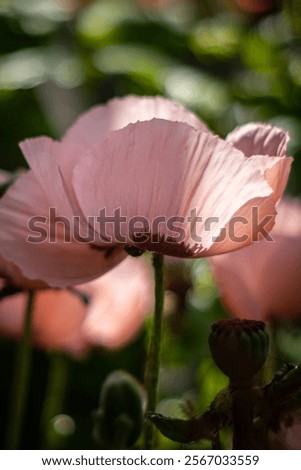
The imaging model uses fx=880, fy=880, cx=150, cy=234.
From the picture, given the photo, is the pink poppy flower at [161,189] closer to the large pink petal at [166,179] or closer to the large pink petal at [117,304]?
the large pink petal at [166,179]

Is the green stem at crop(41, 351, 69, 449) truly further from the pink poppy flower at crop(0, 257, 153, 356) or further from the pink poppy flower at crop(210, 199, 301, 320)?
the pink poppy flower at crop(210, 199, 301, 320)

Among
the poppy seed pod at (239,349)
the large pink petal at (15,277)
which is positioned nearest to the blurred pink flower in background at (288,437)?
the poppy seed pod at (239,349)

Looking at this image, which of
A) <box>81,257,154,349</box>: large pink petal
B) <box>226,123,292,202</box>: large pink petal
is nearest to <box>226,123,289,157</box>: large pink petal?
<box>226,123,292,202</box>: large pink petal

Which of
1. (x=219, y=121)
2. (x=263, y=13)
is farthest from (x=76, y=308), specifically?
(x=263, y=13)

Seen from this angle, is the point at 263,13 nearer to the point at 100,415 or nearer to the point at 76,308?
the point at 76,308

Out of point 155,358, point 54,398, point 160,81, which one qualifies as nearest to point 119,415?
point 155,358

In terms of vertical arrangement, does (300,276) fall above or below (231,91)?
below

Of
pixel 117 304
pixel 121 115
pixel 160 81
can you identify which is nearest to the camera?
pixel 121 115

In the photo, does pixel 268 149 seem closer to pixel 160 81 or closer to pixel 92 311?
pixel 92 311
